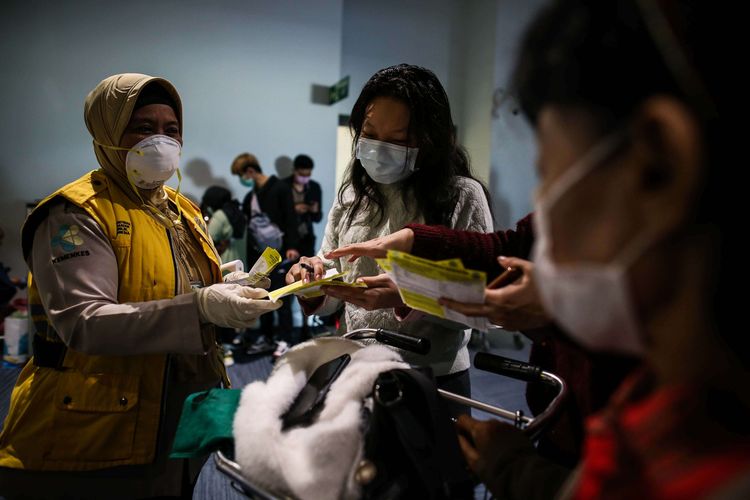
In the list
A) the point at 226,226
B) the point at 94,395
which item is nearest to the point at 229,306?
the point at 94,395

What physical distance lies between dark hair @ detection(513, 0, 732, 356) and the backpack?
299cm

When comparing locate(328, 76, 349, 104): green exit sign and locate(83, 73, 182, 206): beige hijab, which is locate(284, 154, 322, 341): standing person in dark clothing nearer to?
locate(328, 76, 349, 104): green exit sign

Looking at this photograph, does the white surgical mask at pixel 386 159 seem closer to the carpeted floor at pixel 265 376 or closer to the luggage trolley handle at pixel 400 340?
the luggage trolley handle at pixel 400 340

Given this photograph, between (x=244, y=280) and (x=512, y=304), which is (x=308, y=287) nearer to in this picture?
(x=244, y=280)

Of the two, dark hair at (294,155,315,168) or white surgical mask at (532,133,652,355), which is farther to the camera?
dark hair at (294,155,315,168)

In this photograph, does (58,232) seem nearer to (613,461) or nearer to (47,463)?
(47,463)

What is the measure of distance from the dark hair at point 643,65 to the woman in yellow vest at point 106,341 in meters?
0.86

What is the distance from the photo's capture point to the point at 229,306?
42.3 inches

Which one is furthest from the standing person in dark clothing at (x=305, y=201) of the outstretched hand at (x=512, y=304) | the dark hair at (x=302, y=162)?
the outstretched hand at (x=512, y=304)

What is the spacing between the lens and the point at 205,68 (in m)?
4.45

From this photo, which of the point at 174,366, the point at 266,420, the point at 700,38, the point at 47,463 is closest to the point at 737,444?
the point at 700,38

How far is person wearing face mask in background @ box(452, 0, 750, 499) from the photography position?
38 cm

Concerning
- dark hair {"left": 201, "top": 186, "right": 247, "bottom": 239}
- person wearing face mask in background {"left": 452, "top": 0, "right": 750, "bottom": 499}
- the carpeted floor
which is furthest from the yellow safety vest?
dark hair {"left": 201, "top": 186, "right": 247, "bottom": 239}

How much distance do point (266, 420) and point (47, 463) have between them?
2.17 ft
